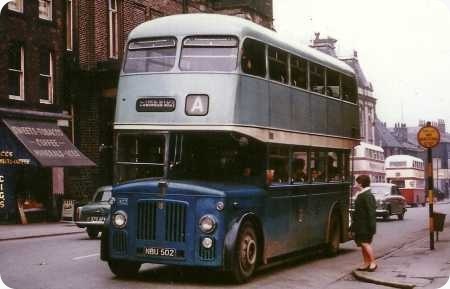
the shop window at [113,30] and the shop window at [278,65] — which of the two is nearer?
the shop window at [278,65]

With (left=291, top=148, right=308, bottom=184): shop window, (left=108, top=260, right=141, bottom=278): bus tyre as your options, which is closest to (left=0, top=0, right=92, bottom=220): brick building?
(left=291, top=148, right=308, bottom=184): shop window

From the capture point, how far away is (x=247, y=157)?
40.0 feet

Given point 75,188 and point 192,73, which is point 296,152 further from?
point 75,188

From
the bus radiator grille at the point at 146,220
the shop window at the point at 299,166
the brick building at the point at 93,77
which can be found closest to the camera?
the bus radiator grille at the point at 146,220

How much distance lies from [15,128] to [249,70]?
17494mm

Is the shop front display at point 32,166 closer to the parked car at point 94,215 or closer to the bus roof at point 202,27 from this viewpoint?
the parked car at point 94,215

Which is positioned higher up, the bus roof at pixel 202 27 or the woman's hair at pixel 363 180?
the bus roof at pixel 202 27

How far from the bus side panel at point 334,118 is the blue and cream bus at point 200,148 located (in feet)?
8.42

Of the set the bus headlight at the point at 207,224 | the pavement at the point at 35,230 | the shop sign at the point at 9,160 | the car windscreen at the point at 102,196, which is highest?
the shop sign at the point at 9,160

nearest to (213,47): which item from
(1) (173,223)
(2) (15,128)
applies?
(1) (173,223)

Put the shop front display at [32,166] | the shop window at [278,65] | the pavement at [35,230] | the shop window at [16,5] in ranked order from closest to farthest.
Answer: the shop window at [278,65], the pavement at [35,230], the shop front display at [32,166], the shop window at [16,5]

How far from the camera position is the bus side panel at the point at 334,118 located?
1572cm

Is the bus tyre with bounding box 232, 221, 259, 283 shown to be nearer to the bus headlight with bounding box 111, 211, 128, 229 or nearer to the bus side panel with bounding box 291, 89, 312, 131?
the bus headlight with bounding box 111, 211, 128, 229

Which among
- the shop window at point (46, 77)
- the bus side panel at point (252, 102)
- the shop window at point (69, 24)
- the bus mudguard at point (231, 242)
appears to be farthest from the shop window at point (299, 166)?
the shop window at point (69, 24)
